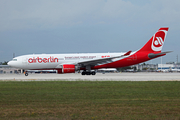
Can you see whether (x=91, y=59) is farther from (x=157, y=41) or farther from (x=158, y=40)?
(x=158, y=40)

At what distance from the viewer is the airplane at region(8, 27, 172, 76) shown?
36188mm

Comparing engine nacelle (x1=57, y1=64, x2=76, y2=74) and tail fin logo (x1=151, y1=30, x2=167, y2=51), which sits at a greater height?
tail fin logo (x1=151, y1=30, x2=167, y2=51)

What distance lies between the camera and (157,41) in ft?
122

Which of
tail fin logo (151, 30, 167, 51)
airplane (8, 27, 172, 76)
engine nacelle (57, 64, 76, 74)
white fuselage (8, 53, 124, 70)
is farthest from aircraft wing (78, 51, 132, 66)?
tail fin logo (151, 30, 167, 51)

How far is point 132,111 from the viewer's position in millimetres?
8625

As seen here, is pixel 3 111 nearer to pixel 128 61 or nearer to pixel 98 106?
pixel 98 106

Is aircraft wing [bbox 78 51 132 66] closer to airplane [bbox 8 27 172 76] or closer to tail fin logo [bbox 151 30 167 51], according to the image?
airplane [bbox 8 27 172 76]

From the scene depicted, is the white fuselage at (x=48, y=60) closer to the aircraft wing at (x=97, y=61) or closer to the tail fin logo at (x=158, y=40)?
the aircraft wing at (x=97, y=61)

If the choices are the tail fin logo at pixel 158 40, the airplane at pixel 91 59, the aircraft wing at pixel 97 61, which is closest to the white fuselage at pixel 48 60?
the airplane at pixel 91 59

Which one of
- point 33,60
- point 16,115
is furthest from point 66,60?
point 16,115

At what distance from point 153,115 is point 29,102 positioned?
554 centimetres

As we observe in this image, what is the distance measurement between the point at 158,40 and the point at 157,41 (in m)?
0.22

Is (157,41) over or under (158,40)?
under

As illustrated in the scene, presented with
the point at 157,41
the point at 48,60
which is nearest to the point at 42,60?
the point at 48,60
